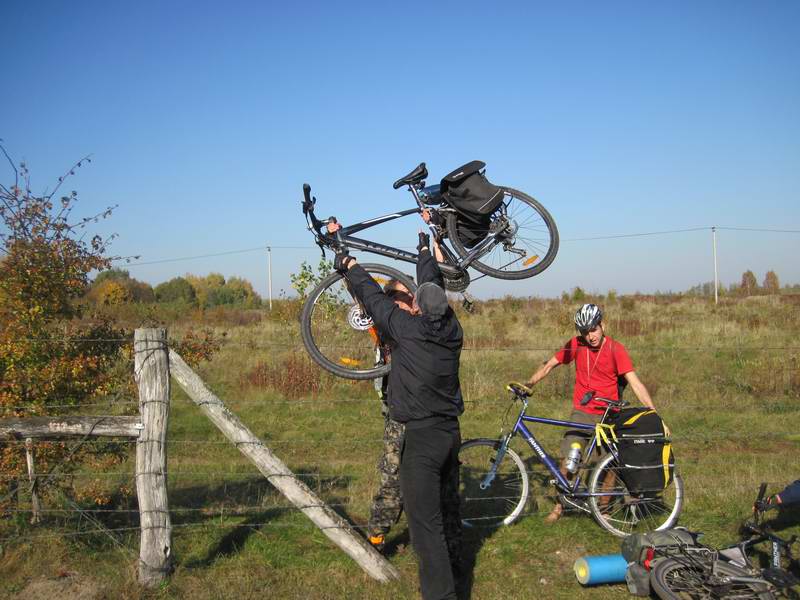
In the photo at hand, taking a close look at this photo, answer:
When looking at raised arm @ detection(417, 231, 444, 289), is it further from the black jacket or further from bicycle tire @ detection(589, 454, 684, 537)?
bicycle tire @ detection(589, 454, 684, 537)

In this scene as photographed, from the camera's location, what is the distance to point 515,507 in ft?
22.0

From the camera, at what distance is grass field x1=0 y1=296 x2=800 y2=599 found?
5254 mm

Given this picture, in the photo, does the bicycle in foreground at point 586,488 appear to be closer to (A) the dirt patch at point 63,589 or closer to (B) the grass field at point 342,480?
(B) the grass field at point 342,480

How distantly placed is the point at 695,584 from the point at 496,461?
6.90 ft

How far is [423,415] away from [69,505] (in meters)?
3.60

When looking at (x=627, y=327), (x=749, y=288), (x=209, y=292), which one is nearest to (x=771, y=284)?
(x=749, y=288)

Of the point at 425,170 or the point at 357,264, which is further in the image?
the point at 425,170

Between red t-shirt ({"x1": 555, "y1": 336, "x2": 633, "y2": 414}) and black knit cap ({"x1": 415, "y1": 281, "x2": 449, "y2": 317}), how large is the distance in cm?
235

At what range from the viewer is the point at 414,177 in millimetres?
5848

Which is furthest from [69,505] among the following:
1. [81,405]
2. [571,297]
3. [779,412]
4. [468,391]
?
[571,297]

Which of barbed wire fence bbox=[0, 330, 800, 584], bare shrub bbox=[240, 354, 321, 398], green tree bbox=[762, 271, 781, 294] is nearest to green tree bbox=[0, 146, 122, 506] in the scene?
barbed wire fence bbox=[0, 330, 800, 584]

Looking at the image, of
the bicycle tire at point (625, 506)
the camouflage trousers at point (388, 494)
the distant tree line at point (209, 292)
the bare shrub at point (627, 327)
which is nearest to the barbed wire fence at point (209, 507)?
the camouflage trousers at point (388, 494)

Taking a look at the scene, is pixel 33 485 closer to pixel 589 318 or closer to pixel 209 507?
pixel 209 507

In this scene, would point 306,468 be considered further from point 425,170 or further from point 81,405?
point 425,170
